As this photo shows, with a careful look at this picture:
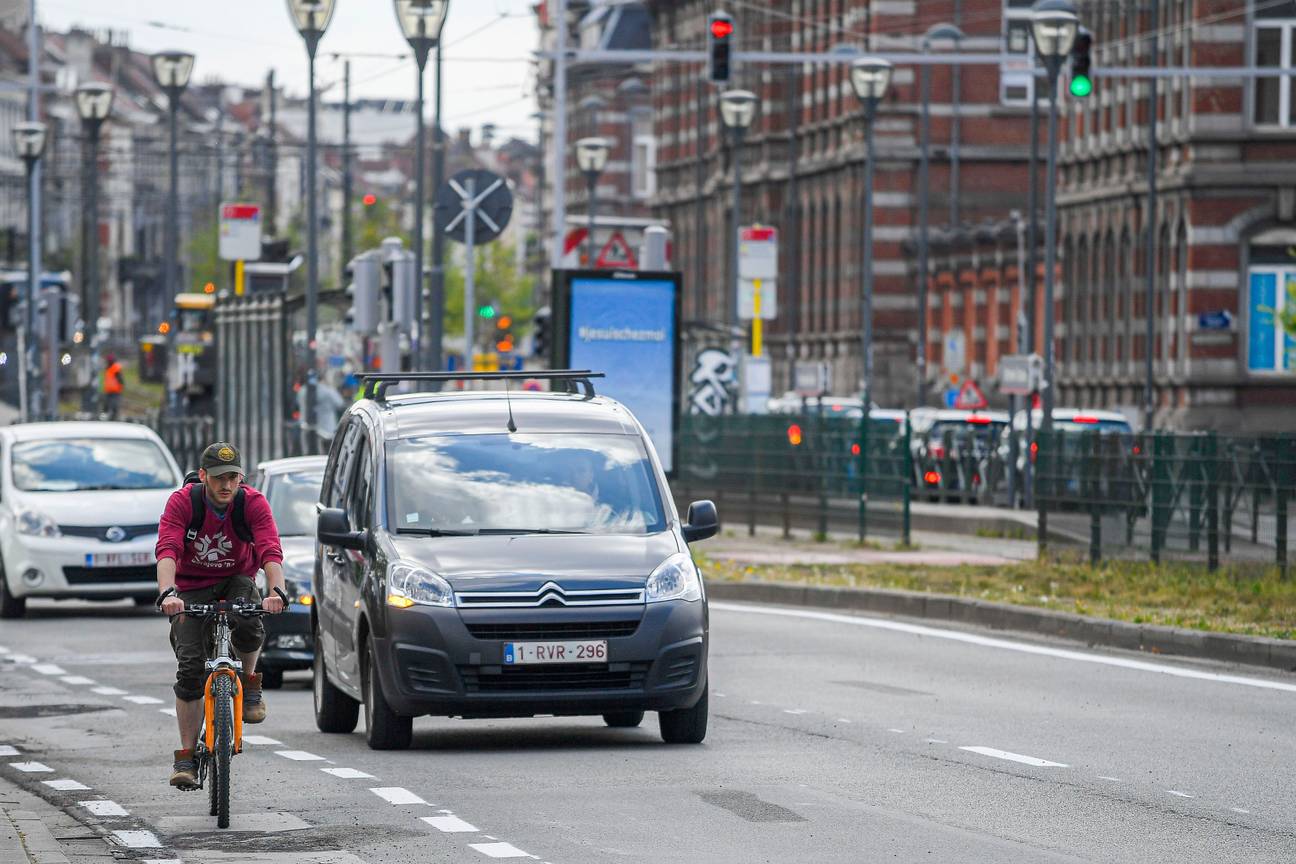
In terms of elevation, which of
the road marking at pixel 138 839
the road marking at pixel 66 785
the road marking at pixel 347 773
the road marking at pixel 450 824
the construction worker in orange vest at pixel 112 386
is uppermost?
the road marking at pixel 450 824

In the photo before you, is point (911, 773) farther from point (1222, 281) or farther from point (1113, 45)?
point (1113, 45)

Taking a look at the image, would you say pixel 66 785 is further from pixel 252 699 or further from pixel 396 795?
pixel 396 795

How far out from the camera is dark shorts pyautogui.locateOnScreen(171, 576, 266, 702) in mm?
12609

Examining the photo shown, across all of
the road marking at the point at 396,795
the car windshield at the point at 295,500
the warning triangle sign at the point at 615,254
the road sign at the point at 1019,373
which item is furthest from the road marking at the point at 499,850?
the road sign at the point at 1019,373

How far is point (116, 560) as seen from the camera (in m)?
27.0

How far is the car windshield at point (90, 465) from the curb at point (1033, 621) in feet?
17.7

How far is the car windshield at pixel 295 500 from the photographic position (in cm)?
2139

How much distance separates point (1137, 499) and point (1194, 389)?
1266 inches

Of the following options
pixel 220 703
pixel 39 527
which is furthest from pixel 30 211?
pixel 220 703

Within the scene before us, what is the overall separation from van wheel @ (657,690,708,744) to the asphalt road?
85mm

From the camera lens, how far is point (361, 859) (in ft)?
36.3

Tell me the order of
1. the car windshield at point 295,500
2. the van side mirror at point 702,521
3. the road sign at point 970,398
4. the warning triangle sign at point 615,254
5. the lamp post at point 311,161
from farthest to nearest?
the road sign at point 970,398
the warning triangle sign at point 615,254
the lamp post at point 311,161
the car windshield at point 295,500
the van side mirror at point 702,521

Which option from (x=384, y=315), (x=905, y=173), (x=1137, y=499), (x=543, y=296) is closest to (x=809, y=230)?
(x=905, y=173)

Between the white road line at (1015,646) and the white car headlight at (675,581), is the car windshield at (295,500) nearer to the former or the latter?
the white road line at (1015,646)
